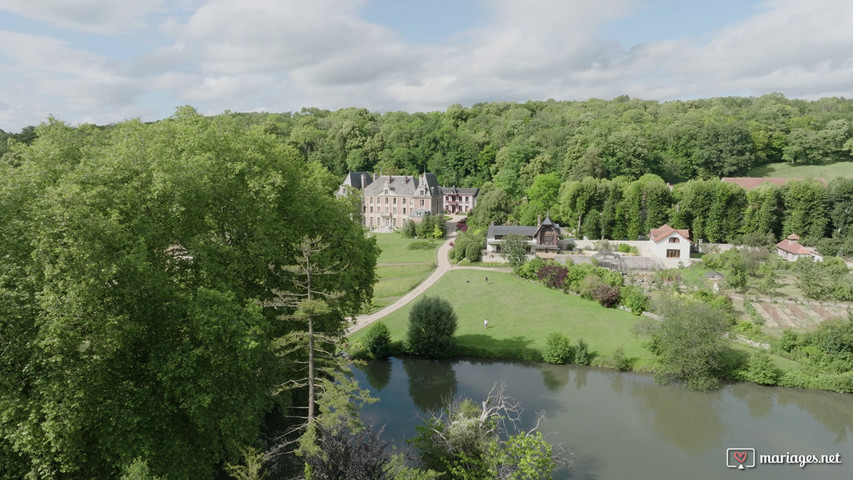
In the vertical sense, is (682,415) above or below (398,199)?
below

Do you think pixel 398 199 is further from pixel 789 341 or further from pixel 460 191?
pixel 789 341

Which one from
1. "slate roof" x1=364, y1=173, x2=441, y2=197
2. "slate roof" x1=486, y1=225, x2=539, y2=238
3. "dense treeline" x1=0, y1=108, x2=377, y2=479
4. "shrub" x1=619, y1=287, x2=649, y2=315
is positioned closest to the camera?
"dense treeline" x1=0, y1=108, x2=377, y2=479

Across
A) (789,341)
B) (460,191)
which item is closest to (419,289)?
(789,341)

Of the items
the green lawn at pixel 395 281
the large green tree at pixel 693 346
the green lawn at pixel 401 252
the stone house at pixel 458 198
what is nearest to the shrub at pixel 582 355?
the large green tree at pixel 693 346

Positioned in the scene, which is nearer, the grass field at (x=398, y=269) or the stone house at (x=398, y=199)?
the grass field at (x=398, y=269)

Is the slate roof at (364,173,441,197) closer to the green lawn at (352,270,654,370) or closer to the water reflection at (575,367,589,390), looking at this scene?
the green lawn at (352,270,654,370)

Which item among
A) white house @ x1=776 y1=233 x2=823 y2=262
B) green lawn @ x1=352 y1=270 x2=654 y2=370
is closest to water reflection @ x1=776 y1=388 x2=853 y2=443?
green lawn @ x1=352 y1=270 x2=654 y2=370

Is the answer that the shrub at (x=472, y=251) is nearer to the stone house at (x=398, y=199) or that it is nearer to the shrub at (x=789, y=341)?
the stone house at (x=398, y=199)
